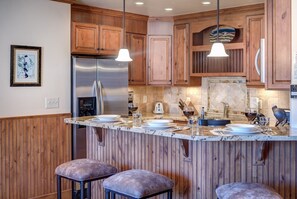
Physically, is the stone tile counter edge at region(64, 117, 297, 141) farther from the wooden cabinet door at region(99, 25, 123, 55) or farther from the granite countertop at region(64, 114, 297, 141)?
the wooden cabinet door at region(99, 25, 123, 55)

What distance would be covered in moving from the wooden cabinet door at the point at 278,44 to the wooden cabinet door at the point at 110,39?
260cm

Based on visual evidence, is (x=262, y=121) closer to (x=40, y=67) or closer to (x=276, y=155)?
(x=276, y=155)

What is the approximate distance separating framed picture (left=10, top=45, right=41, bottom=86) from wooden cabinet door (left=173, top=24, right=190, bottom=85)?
2.31 metres

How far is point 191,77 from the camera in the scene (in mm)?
6191

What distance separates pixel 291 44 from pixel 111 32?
2.94 m

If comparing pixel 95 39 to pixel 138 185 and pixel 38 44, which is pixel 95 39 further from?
pixel 138 185

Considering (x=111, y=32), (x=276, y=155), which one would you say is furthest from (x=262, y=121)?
(x=111, y=32)

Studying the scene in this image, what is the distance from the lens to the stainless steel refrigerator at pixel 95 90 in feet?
17.0

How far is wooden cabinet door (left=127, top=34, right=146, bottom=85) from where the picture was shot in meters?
→ 6.18

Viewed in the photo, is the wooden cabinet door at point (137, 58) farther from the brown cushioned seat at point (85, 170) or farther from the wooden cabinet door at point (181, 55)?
the brown cushioned seat at point (85, 170)

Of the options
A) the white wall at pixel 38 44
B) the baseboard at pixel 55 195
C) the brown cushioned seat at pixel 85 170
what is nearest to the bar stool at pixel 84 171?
the brown cushioned seat at pixel 85 170

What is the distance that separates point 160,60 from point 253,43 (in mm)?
1590

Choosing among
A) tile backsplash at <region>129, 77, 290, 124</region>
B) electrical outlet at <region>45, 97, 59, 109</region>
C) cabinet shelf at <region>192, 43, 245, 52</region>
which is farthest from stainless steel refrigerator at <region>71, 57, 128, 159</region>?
cabinet shelf at <region>192, 43, 245, 52</region>

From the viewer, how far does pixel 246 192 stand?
2.67 m
